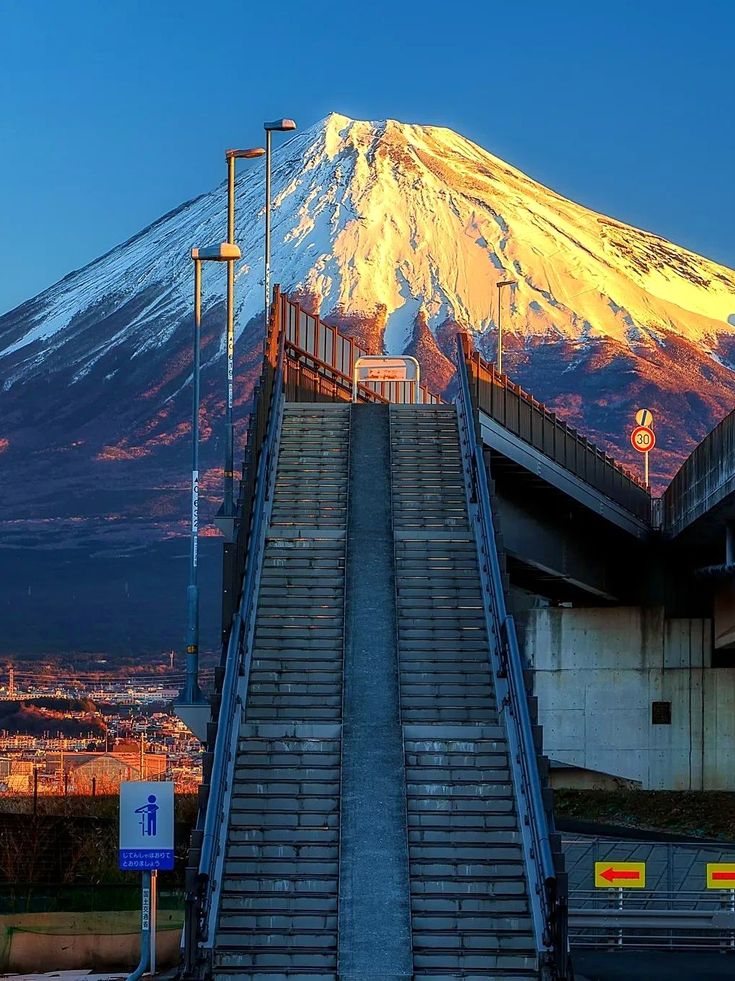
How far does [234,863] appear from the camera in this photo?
2231 cm

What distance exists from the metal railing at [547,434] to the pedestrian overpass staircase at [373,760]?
5.69 meters

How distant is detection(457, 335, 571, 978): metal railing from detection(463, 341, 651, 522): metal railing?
18.9ft

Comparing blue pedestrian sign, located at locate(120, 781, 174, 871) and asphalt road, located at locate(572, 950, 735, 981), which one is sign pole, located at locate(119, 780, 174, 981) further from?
asphalt road, located at locate(572, 950, 735, 981)

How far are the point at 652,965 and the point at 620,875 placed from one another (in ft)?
6.93

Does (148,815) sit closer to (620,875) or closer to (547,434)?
(620,875)

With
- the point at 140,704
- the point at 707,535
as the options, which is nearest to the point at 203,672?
the point at 140,704

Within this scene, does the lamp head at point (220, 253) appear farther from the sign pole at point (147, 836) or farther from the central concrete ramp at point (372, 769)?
the sign pole at point (147, 836)

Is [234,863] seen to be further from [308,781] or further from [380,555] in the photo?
[380,555]

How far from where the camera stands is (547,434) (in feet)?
137

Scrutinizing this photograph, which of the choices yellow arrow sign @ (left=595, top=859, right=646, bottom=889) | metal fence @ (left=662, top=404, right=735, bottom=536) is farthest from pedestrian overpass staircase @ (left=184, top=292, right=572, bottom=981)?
metal fence @ (left=662, top=404, right=735, bottom=536)

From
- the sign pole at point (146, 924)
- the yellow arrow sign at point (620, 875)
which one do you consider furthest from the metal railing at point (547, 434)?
the sign pole at point (146, 924)

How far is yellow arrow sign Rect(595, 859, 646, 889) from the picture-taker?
25672 mm

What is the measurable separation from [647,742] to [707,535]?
986cm

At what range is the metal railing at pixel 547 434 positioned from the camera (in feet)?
128
